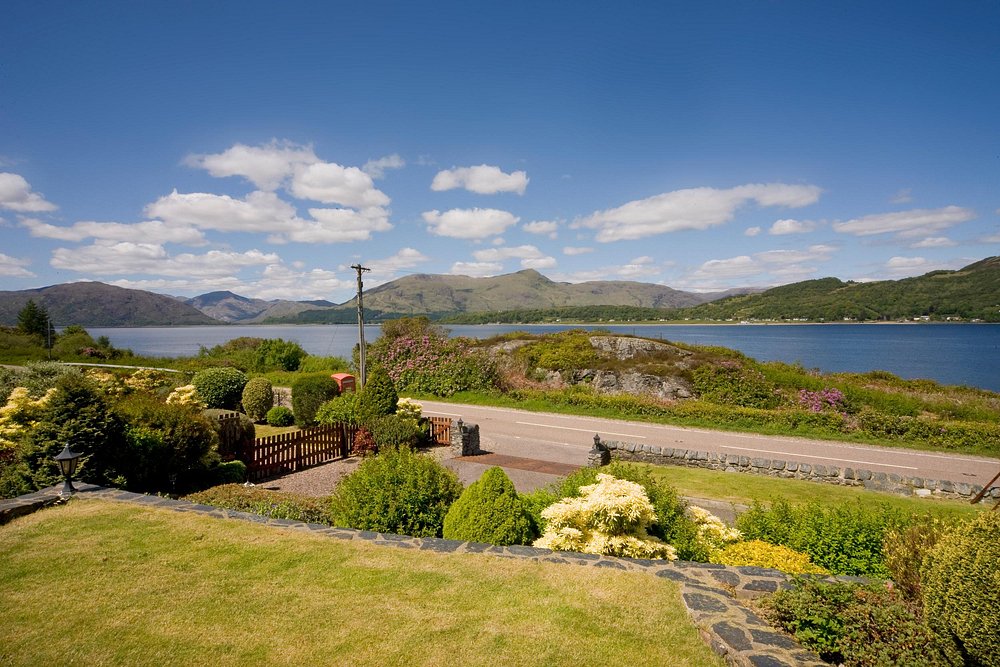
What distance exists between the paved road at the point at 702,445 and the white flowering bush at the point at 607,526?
790 cm

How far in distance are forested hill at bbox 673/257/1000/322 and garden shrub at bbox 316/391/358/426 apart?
144194 millimetres

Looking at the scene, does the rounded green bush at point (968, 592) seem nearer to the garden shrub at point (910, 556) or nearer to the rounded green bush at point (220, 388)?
the garden shrub at point (910, 556)

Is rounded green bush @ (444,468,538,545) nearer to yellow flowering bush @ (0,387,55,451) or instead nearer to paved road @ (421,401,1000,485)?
paved road @ (421,401,1000,485)

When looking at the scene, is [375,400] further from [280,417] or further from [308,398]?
[280,417]

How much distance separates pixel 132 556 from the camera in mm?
5594

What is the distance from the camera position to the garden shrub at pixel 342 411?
16141 millimetres

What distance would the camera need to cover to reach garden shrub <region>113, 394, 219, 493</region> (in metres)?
9.23

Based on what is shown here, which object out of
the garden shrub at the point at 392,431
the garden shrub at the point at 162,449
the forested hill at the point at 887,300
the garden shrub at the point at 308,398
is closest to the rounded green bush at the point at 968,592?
the garden shrub at the point at 162,449

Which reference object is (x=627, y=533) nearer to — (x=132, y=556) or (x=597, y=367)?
(x=132, y=556)

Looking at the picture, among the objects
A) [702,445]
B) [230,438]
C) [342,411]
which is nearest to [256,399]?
[342,411]

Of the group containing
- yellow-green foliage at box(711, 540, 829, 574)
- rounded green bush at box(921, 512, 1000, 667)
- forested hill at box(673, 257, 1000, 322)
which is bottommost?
yellow-green foliage at box(711, 540, 829, 574)

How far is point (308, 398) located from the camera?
769 inches

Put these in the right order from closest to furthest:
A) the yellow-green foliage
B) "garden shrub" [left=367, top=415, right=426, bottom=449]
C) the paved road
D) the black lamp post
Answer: the yellow-green foliage, the black lamp post, the paved road, "garden shrub" [left=367, top=415, right=426, bottom=449]

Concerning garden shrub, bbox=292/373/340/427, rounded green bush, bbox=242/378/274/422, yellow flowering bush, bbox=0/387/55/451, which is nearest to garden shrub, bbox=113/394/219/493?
yellow flowering bush, bbox=0/387/55/451
